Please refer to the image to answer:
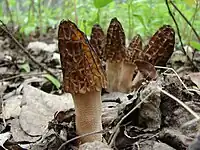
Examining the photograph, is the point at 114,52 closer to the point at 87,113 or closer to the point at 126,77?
the point at 126,77

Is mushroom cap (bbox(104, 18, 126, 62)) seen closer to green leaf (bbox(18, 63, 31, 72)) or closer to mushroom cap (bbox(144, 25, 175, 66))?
mushroom cap (bbox(144, 25, 175, 66))

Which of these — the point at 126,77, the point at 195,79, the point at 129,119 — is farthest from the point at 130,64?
the point at 129,119

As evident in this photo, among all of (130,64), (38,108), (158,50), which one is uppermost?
(158,50)

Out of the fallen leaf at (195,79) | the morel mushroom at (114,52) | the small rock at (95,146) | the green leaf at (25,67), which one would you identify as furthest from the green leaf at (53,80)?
the small rock at (95,146)

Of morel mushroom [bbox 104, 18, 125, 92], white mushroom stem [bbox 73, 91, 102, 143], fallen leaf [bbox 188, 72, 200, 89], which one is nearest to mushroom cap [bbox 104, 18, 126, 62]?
morel mushroom [bbox 104, 18, 125, 92]

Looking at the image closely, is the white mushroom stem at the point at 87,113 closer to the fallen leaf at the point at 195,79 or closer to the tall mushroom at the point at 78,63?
→ the tall mushroom at the point at 78,63
